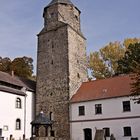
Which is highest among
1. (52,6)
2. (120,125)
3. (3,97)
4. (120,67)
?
(52,6)

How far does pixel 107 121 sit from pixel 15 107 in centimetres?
1033

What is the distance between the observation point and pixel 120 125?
28.8 metres

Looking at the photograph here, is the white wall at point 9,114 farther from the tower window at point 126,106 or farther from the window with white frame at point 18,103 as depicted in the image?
the tower window at point 126,106

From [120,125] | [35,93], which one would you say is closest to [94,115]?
[120,125]

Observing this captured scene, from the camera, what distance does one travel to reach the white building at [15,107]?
2989 centimetres

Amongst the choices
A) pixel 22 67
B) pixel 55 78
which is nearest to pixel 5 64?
pixel 22 67

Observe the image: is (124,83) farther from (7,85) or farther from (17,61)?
(17,61)

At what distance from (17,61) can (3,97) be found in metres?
18.3

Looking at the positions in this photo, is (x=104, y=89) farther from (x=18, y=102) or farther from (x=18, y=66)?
(x=18, y=66)

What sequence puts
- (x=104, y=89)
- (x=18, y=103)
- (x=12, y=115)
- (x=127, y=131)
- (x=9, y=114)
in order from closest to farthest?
(x=127, y=131)
(x=9, y=114)
(x=12, y=115)
(x=104, y=89)
(x=18, y=103)

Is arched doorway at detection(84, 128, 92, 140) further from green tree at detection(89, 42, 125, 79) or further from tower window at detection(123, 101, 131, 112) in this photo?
green tree at detection(89, 42, 125, 79)

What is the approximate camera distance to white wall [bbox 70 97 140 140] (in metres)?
28.2

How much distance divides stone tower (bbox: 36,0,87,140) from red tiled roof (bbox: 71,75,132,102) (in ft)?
3.90

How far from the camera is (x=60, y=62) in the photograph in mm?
34812
